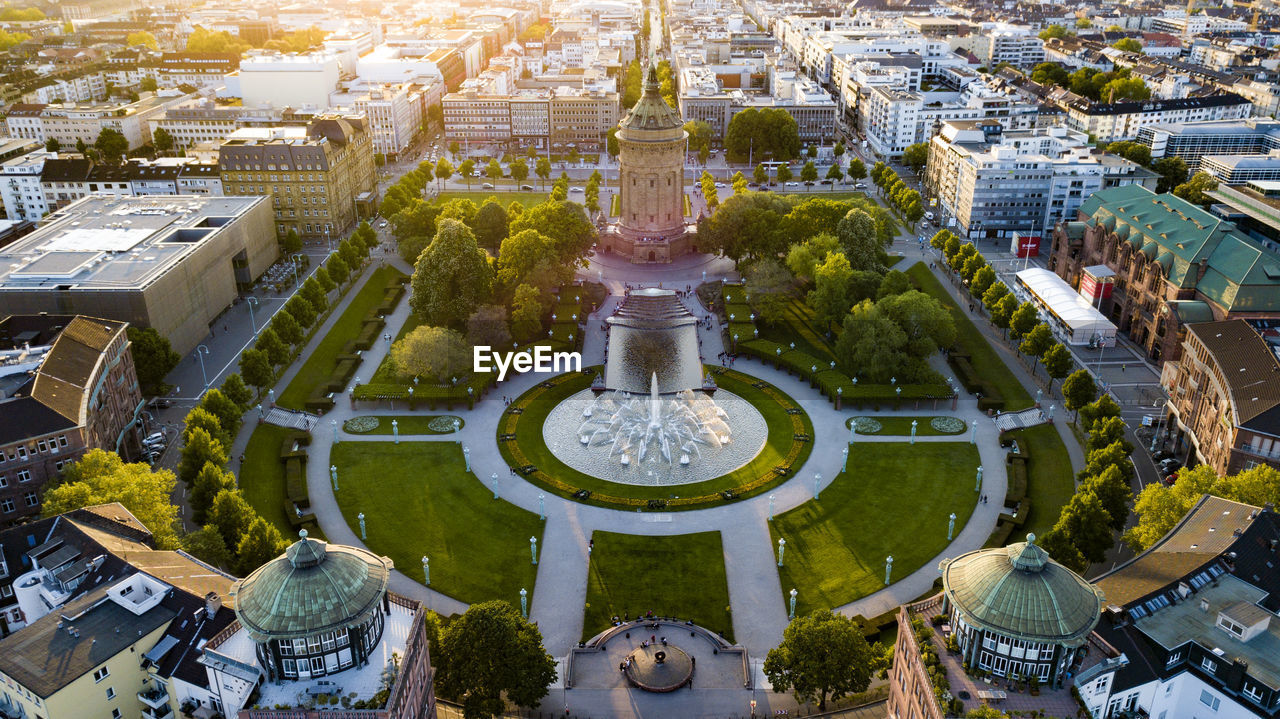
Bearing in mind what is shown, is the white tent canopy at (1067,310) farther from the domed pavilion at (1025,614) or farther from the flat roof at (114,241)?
the flat roof at (114,241)

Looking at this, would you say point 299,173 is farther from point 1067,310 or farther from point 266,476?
point 1067,310

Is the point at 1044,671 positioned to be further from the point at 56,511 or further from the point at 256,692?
the point at 56,511

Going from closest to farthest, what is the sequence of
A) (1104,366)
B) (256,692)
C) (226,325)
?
(256,692) → (1104,366) → (226,325)

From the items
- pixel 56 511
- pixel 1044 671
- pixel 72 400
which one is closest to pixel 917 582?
pixel 1044 671

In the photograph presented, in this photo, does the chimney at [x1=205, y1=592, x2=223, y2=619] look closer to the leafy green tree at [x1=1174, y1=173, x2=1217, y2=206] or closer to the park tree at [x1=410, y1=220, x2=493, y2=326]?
the park tree at [x1=410, y1=220, x2=493, y2=326]

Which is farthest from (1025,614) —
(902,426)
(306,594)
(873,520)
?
(902,426)
